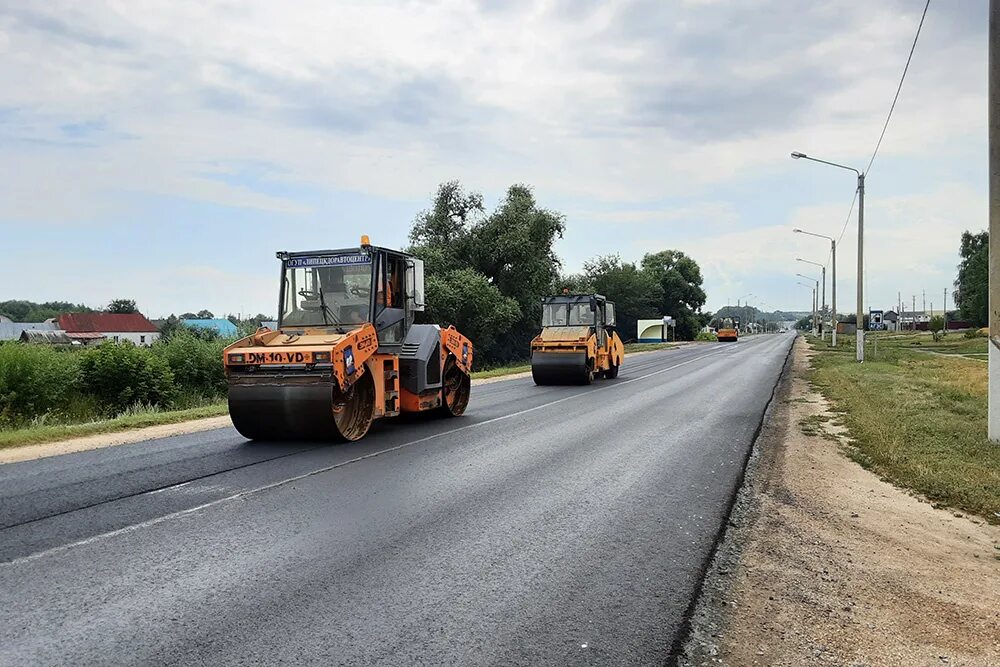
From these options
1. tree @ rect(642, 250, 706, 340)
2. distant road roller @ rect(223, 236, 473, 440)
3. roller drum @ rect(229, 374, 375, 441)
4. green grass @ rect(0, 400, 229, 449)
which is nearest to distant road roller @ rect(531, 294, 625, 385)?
distant road roller @ rect(223, 236, 473, 440)

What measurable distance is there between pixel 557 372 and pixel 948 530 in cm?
1540

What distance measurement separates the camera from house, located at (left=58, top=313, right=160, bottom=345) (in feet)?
267

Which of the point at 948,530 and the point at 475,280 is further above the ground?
the point at 475,280

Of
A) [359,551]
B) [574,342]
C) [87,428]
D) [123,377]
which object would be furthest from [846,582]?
[123,377]

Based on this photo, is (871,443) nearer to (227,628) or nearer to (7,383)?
(227,628)

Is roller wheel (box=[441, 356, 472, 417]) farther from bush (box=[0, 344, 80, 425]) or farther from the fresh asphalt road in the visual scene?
bush (box=[0, 344, 80, 425])

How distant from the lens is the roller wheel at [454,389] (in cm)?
1353

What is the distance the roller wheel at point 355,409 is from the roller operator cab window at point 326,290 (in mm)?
1047

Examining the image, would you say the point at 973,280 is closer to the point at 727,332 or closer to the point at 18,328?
the point at 727,332

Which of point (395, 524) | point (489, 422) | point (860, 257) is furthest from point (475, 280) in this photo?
point (395, 524)

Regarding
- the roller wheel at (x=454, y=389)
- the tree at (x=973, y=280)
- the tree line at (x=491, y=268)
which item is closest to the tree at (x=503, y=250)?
the tree line at (x=491, y=268)

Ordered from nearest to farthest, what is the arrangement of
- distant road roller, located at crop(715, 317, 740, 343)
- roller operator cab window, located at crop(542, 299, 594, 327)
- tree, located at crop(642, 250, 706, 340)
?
roller operator cab window, located at crop(542, 299, 594, 327), distant road roller, located at crop(715, 317, 740, 343), tree, located at crop(642, 250, 706, 340)

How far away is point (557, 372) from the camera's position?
71.1ft

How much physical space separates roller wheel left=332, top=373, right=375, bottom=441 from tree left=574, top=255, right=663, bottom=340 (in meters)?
72.8
